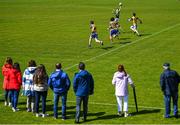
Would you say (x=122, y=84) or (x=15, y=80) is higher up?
(x=15, y=80)

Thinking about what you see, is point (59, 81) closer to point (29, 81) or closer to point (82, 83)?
point (82, 83)

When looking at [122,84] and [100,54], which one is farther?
[100,54]

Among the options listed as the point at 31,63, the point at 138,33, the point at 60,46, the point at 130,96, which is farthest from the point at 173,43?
the point at 31,63

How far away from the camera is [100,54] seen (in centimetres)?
3391

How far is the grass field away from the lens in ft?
63.5

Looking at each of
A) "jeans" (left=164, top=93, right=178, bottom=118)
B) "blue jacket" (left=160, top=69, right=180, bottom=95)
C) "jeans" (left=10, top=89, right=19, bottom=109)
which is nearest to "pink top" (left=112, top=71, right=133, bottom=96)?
"blue jacket" (left=160, top=69, right=180, bottom=95)

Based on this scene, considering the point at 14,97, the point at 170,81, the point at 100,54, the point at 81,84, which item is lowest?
the point at 14,97

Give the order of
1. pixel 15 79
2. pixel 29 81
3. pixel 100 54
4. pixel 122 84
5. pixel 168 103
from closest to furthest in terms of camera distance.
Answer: pixel 168 103 < pixel 122 84 < pixel 29 81 < pixel 15 79 < pixel 100 54

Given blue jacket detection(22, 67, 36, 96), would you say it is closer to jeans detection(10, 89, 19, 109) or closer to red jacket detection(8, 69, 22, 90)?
red jacket detection(8, 69, 22, 90)

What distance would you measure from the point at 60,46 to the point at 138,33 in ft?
29.2

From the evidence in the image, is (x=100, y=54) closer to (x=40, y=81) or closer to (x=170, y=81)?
(x=40, y=81)

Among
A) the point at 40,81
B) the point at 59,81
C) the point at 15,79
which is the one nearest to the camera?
the point at 59,81

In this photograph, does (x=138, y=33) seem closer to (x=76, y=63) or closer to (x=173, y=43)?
(x=173, y=43)

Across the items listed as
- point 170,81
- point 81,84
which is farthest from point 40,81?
point 170,81
